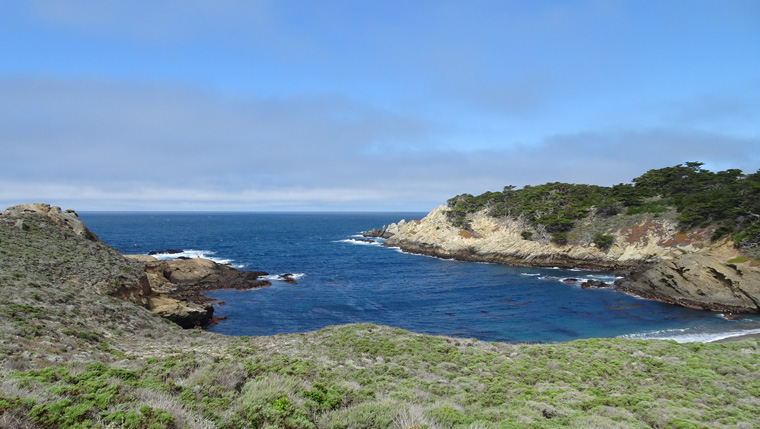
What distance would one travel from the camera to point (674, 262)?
4384 centimetres

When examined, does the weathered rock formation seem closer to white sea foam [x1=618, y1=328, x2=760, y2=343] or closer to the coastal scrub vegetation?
white sea foam [x1=618, y1=328, x2=760, y2=343]

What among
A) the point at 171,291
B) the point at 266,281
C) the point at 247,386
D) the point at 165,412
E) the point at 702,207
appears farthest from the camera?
the point at 702,207

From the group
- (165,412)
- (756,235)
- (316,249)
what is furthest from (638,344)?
(316,249)

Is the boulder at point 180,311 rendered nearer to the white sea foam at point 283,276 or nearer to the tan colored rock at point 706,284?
the white sea foam at point 283,276

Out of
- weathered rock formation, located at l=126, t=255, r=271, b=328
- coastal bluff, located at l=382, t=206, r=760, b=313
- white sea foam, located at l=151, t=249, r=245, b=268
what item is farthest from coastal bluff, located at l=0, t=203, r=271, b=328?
coastal bluff, located at l=382, t=206, r=760, b=313

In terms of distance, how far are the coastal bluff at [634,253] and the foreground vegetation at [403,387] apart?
26334mm

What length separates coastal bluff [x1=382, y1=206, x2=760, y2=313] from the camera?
39875 millimetres

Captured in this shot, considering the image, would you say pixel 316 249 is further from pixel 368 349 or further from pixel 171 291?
pixel 368 349

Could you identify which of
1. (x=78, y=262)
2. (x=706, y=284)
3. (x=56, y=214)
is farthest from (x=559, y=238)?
(x=56, y=214)

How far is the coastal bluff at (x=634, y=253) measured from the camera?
131 feet

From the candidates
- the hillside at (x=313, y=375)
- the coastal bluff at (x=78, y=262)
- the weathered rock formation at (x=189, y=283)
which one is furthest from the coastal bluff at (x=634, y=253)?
the coastal bluff at (x=78, y=262)

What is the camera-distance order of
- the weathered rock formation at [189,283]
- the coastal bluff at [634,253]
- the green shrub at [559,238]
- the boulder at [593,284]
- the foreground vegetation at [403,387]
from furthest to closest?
1. the green shrub at [559,238]
2. the boulder at [593,284]
3. the coastal bluff at [634,253]
4. the weathered rock formation at [189,283]
5. the foreground vegetation at [403,387]

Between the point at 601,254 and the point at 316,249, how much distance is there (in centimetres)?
6141

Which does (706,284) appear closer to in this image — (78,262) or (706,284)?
(706,284)
